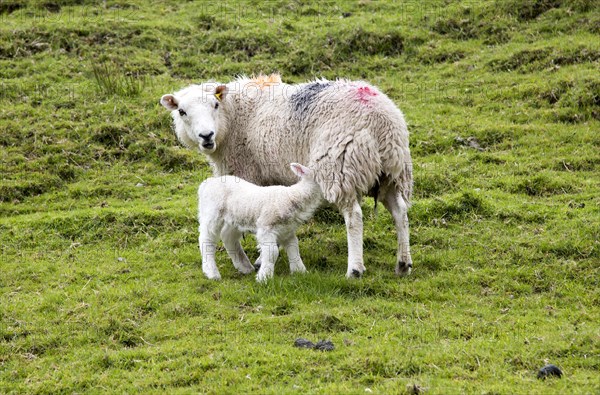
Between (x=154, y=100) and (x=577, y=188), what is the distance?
756 cm

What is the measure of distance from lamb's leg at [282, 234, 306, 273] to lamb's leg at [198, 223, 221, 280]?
0.87 meters

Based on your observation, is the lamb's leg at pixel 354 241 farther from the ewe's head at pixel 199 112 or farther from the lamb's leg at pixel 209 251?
the ewe's head at pixel 199 112

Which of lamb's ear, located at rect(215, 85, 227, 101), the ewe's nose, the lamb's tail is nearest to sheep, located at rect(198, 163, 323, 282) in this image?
the lamb's tail

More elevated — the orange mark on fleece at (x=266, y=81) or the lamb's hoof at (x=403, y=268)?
the orange mark on fleece at (x=266, y=81)

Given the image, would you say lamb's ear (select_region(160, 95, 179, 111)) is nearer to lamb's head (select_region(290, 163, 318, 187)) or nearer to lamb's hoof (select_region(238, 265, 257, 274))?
lamb's head (select_region(290, 163, 318, 187))

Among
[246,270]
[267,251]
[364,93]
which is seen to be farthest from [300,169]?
[246,270]

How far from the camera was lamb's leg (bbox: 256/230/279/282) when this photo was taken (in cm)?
866

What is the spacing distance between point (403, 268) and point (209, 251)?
225 centimetres

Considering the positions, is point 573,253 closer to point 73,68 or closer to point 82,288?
point 82,288

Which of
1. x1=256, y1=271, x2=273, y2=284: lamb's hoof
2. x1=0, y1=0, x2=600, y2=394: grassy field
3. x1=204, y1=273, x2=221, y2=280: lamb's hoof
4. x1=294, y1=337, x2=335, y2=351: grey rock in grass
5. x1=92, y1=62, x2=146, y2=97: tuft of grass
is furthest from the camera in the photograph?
x1=92, y1=62, x2=146, y2=97: tuft of grass

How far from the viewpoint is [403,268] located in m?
9.04

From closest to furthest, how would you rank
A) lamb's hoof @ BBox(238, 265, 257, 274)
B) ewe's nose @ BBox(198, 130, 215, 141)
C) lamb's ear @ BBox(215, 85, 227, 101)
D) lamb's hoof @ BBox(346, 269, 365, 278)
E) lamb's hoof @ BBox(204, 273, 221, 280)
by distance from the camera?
lamb's hoof @ BBox(346, 269, 365, 278)
lamb's hoof @ BBox(204, 273, 221, 280)
lamb's hoof @ BBox(238, 265, 257, 274)
ewe's nose @ BBox(198, 130, 215, 141)
lamb's ear @ BBox(215, 85, 227, 101)

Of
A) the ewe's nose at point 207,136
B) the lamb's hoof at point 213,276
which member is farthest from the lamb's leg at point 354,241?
the ewe's nose at point 207,136

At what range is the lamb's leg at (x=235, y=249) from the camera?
9.32 meters
